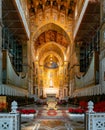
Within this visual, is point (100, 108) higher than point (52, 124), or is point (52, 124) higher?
point (100, 108)

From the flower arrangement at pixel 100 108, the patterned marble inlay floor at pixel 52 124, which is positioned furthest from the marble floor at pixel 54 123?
the flower arrangement at pixel 100 108

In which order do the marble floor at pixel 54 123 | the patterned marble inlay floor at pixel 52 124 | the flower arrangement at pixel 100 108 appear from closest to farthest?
the flower arrangement at pixel 100 108 < the patterned marble inlay floor at pixel 52 124 < the marble floor at pixel 54 123

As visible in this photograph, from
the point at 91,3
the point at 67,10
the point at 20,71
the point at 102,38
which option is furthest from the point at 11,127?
the point at 67,10

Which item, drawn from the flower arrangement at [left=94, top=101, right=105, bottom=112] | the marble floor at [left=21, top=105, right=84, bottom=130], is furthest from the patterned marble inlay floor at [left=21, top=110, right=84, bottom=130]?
the flower arrangement at [left=94, top=101, right=105, bottom=112]

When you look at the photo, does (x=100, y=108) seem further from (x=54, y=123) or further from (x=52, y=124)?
(x=54, y=123)

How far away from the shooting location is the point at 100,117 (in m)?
8.28

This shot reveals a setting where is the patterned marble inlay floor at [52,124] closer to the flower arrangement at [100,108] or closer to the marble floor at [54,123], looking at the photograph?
the marble floor at [54,123]

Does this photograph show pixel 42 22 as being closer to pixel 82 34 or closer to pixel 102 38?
pixel 82 34

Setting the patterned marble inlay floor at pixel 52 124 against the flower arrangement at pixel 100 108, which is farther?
the patterned marble inlay floor at pixel 52 124

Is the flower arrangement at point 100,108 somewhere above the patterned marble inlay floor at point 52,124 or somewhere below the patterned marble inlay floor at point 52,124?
above

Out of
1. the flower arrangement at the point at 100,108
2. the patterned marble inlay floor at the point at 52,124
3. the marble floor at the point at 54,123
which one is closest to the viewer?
the flower arrangement at the point at 100,108

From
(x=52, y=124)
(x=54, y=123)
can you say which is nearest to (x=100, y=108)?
(x=52, y=124)

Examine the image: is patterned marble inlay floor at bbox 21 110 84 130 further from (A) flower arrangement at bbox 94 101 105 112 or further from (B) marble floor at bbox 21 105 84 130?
(A) flower arrangement at bbox 94 101 105 112

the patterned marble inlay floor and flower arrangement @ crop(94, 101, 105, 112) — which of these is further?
the patterned marble inlay floor
